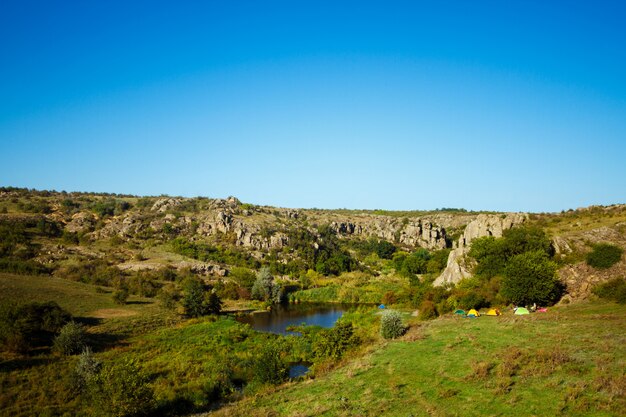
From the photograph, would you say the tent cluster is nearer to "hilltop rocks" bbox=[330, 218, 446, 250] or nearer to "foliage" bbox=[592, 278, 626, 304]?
"foliage" bbox=[592, 278, 626, 304]

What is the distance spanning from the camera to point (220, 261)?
10831cm

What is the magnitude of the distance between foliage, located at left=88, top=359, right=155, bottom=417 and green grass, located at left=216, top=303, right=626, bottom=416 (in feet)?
18.3

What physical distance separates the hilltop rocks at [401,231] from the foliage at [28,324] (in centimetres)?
12182

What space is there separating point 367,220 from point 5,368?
166 metres

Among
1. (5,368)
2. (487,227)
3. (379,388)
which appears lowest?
(5,368)

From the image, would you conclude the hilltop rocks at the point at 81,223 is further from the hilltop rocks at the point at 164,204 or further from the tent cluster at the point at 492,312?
the tent cluster at the point at 492,312

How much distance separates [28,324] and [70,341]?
4.96 m

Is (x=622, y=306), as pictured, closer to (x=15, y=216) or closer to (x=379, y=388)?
(x=379, y=388)

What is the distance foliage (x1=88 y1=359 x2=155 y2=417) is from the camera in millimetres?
24500

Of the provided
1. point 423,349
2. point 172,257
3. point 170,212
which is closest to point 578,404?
point 423,349

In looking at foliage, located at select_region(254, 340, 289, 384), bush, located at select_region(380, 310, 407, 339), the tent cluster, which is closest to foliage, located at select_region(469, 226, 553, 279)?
the tent cluster

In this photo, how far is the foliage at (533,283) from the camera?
145 feet

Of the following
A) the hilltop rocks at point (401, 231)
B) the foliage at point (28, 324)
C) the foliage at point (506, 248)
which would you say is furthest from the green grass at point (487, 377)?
the hilltop rocks at point (401, 231)

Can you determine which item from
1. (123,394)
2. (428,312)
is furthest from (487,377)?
(428,312)
